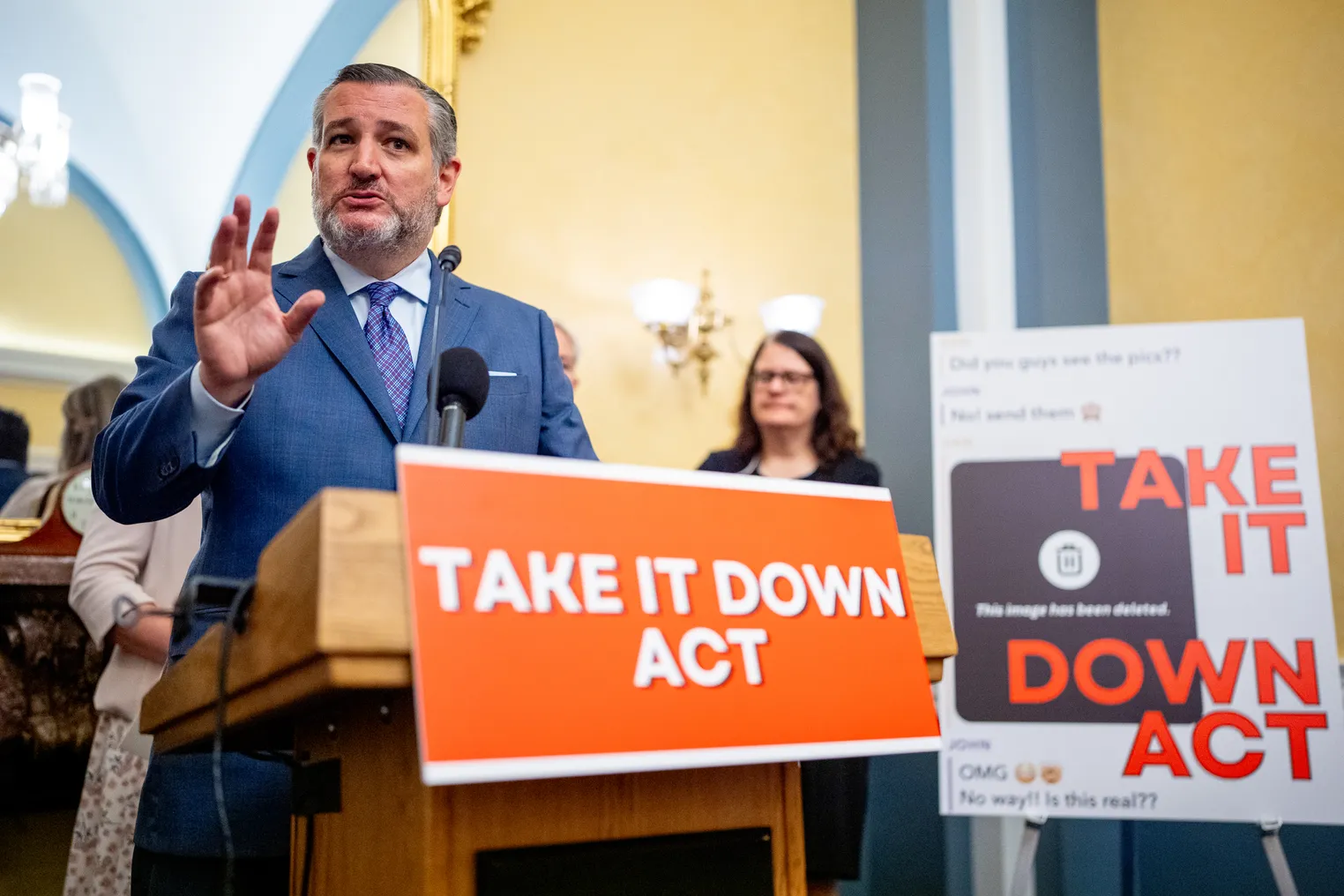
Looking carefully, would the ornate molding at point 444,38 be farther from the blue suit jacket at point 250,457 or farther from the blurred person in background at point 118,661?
the blue suit jacket at point 250,457

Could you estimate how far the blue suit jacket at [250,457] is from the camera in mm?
1218

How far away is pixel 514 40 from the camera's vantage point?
3.83 meters

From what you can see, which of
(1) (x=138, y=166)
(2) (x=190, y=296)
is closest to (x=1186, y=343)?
(2) (x=190, y=296)

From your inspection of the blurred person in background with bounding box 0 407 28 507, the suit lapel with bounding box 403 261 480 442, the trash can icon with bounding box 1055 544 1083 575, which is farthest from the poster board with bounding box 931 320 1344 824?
the blurred person in background with bounding box 0 407 28 507

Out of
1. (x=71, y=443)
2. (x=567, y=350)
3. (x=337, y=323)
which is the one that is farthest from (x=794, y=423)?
(x=337, y=323)

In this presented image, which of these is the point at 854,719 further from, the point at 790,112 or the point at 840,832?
the point at 790,112

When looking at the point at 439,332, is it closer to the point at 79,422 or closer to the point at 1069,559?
the point at 79,422

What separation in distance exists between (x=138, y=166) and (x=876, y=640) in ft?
8.17

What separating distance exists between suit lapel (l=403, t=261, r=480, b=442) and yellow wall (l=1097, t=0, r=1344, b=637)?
9.90 ft

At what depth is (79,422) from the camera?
271 cm

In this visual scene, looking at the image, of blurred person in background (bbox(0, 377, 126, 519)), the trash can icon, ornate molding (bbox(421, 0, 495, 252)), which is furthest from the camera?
ornate molding (bbox(421, 0, 495, 252))

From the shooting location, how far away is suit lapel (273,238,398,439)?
4.38 ft

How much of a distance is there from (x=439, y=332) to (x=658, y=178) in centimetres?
294

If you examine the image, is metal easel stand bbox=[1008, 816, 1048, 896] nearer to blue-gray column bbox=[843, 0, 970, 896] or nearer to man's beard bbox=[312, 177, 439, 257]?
blue-gray column bbox=[843, 0, 970, 896]
